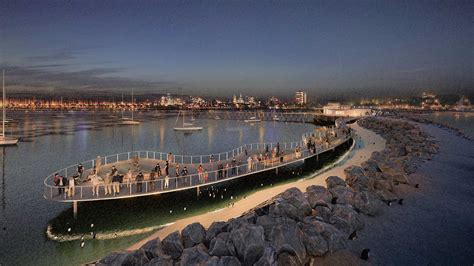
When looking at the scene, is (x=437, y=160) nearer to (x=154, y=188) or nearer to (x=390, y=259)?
(x=390, y=259)

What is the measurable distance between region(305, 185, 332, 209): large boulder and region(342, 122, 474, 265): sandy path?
165 cm

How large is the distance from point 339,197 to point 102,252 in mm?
10304

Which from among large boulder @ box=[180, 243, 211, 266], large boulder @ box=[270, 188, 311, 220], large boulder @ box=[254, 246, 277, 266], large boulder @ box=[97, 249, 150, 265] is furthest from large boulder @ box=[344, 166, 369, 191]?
large boulder @ box=[97, 249, 150, 265]

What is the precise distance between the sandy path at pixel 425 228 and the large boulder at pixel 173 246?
4.24 metres

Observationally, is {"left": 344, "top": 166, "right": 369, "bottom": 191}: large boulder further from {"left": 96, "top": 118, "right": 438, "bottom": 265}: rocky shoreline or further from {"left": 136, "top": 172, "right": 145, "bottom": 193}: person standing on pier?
{"left": 136, "top": 172, "right": 145, "bottom": 193}: person standing on pier

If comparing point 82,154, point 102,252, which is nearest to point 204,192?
point 102,252

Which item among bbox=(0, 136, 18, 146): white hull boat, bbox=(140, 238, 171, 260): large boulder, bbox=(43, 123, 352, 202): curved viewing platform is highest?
bbox=(140, 238, 171, 260): large boulder

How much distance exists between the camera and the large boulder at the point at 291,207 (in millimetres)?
10984

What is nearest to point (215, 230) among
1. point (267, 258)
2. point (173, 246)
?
point (173, 246)

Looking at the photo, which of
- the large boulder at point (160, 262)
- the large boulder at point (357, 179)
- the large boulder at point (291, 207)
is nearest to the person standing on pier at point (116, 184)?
the large boulder at point (291, 207)

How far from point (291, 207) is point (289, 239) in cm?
199

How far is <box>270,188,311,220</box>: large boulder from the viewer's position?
10984mm

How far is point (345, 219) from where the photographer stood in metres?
11.2

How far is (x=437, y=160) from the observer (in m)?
26.6
